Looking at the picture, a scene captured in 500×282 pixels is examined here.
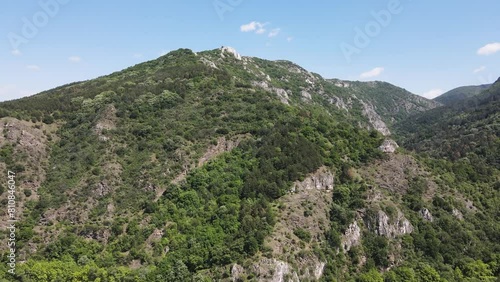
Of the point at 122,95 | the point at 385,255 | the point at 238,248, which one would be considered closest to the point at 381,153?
the point at 385,255

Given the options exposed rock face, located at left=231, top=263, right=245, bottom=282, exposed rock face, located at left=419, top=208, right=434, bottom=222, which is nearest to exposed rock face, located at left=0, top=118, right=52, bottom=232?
exposed rock face, located at left=231, top=263, right=245, bottom=282

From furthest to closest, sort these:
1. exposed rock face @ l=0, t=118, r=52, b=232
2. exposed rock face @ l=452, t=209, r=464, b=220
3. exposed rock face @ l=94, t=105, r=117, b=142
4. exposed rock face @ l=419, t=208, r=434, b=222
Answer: exposed rock face @ l=94, t=105, r=117, b=142 < exposed rock face @ l=452, t=209, r=464, b=220 < exposed rock face @ l=419, t=208, r=434, b=222 < exposed rock face @ l=0, t=118, r=52, b=232

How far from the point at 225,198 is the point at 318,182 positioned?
23.8 metres

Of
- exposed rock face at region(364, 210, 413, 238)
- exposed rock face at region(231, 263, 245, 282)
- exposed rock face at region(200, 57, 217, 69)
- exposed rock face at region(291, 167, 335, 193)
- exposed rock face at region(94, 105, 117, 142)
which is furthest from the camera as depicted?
exposed rock face at region(200, 57, 217, 69)

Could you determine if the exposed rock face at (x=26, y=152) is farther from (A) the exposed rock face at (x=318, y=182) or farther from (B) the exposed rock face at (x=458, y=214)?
(B) the exposed rock face at (x=458, y=214)

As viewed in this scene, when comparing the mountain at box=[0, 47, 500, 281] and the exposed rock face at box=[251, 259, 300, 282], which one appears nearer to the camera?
the exposed rock face at box=[251, 259, 300, 282]

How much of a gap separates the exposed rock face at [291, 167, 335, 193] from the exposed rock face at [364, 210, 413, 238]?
1235 centimetres

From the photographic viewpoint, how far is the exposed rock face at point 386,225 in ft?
266

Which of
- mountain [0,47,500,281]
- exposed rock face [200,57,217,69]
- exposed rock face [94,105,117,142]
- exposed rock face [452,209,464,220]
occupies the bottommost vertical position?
exposed rock face [452,209,464,220]

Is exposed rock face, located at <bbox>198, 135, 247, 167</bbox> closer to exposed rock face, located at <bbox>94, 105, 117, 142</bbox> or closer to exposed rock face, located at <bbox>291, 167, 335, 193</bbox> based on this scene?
exposed rock face, located at <bbox>291, 167, 335, 193</bbox>

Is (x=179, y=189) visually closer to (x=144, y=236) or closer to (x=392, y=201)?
(x=144, y=236)

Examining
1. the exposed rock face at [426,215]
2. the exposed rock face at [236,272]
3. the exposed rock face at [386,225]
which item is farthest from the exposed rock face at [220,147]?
the exposed rock face at [426,215]

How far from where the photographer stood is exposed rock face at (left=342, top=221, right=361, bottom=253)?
7775 cm

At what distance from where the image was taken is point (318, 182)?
88.0 meters
